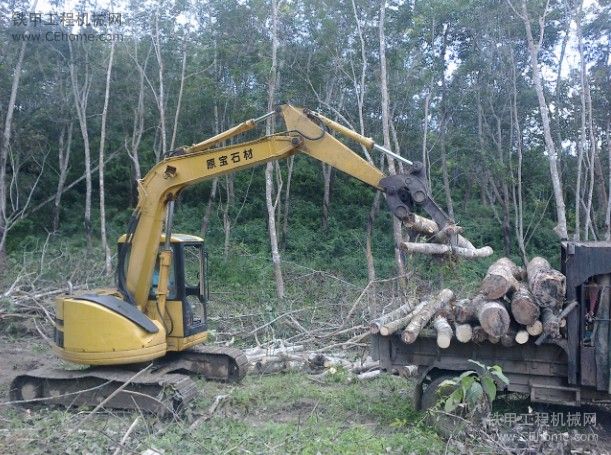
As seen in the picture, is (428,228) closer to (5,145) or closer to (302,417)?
(302,417)

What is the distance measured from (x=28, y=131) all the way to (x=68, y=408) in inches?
722

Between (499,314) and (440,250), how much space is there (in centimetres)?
97

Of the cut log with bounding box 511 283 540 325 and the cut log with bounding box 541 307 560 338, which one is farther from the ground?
the cut log with bounding box 511 283 540 325

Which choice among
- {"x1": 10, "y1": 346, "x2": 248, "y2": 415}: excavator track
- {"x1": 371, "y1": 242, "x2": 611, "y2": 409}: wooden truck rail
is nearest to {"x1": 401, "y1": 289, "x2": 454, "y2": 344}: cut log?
{"x1": 371, "y1": 242, "x2": 611, "y2": 409}: wooden truck rail

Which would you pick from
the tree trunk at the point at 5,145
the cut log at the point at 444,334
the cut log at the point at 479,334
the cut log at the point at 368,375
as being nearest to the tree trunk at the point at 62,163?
the tree trunk at the point at 5,145

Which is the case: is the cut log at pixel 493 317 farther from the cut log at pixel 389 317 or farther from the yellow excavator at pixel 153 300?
the yellow excavator at pixel 153 300

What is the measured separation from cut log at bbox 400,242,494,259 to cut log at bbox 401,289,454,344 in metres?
0.85

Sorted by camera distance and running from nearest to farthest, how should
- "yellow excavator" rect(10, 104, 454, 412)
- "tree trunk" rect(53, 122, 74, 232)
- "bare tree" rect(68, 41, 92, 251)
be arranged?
"yellow excavator" rect(10, 104, 454, 412), "bare tree" rect(68, 41, 92, 251), "tree trunk" rect(53, 122, 74, 232)

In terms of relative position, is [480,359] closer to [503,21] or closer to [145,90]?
[503,21]

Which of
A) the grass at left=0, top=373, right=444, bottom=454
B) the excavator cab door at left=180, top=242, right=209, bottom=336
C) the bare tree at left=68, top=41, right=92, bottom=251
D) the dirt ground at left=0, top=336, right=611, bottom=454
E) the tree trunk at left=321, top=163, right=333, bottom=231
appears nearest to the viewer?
the grass at left=0, top=373, right=444, bottom=454

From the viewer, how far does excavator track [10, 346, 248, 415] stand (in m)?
8.37

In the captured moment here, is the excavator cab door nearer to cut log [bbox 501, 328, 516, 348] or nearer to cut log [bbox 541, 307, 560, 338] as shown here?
cut log [bbox 501, 328, 516, 348]

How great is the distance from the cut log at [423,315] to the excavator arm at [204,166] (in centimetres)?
172

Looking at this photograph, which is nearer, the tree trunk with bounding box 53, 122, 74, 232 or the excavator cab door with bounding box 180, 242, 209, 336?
the excavator cab door with bounding box 180, 242, 209, 336
